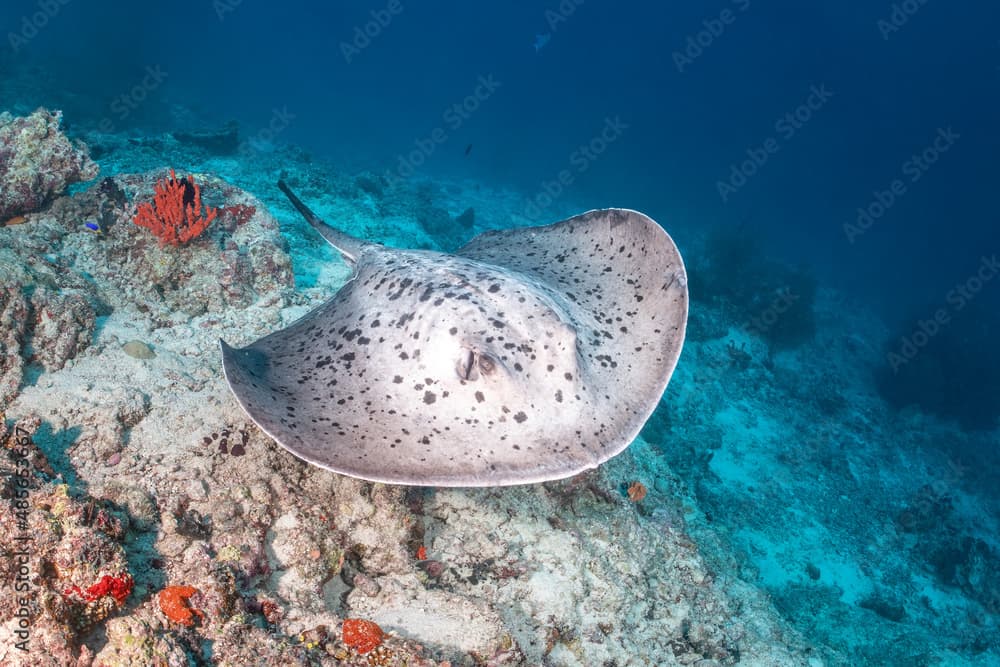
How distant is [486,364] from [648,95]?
4745 inches

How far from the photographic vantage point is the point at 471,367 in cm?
324

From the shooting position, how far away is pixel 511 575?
13.3ft

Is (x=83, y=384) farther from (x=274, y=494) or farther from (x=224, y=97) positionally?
(x=224, y=97)

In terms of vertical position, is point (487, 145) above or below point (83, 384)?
below

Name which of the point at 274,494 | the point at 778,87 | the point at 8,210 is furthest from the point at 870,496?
the point at 778,87

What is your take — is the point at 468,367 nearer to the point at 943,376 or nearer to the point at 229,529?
the point at 229,529

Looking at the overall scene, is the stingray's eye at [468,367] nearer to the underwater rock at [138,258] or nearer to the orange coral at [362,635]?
the orange coral at [362,635]

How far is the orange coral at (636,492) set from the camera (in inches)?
212

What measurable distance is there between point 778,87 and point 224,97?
332ft

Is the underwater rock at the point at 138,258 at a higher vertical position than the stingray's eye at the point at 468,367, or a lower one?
lower

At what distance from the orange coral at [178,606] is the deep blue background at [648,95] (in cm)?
2702

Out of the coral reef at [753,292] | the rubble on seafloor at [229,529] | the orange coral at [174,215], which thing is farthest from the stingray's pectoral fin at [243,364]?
the coral reef at [753,292]

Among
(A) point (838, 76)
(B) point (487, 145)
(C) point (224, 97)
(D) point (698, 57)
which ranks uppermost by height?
(A) point (838, 76)

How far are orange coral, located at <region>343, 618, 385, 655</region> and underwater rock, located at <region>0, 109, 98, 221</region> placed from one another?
227 inches
